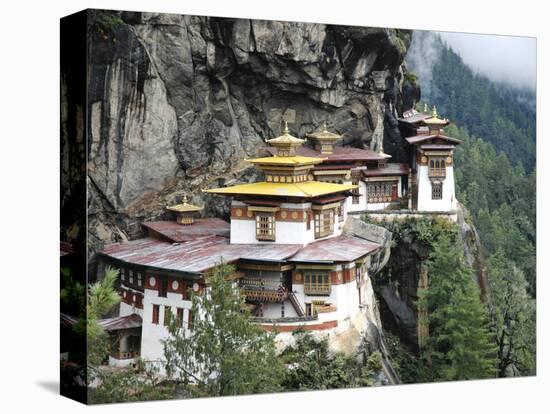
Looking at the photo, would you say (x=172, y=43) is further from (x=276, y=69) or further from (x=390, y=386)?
(x=390, y=386)

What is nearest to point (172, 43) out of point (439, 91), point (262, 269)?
point (262, 269)

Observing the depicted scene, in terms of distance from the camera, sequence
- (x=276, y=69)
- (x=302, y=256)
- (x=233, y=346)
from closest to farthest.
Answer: (x=233, y=346) → (x=302, y=256) → (x=276, y=69)

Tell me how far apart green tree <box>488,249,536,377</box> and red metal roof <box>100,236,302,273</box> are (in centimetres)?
439

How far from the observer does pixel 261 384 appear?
66.8ft

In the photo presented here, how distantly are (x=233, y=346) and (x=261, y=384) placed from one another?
80 centimetres

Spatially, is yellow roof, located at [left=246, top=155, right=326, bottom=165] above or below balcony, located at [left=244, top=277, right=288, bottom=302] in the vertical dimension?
above

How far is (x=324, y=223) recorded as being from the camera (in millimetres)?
22375

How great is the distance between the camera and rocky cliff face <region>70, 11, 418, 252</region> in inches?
802

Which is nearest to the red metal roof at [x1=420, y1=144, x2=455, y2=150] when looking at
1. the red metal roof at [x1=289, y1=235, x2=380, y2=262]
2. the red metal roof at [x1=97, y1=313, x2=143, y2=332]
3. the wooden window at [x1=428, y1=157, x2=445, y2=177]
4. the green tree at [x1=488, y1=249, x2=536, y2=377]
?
the wooden window at [x1=428, y1=157, x2=445, y2=177]

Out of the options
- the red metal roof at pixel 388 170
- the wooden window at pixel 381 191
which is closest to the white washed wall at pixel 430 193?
the red metal roof at pixel 388 170

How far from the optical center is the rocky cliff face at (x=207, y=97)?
20375mm

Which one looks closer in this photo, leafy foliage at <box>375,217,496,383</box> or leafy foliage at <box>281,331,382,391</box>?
leafy foliage at <box>281,331,382,391</box>

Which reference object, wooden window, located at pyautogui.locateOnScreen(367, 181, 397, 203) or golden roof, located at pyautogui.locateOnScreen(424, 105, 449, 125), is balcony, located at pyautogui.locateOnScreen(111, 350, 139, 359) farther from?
golden roof, located at pyautogui.locateOnScreen(424, 105, 449, 125)

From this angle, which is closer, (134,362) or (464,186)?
(134,362)
